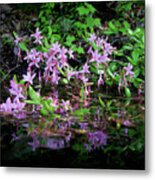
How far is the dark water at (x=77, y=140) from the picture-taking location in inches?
73.7

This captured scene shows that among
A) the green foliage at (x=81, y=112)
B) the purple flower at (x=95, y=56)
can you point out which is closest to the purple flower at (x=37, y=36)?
the purple flower at (x=95, y=56)

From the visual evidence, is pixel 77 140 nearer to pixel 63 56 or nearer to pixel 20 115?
pixel 20 115

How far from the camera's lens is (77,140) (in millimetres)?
1894

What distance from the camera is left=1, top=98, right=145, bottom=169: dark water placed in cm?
187

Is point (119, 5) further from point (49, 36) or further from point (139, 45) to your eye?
point (49, 36)

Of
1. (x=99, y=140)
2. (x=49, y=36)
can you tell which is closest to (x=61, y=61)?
(x=49, y=36)

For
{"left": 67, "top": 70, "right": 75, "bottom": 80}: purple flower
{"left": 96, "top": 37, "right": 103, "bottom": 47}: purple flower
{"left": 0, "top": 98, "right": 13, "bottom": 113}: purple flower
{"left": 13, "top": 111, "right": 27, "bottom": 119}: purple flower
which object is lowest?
{"left": 13, "top": 111, "right": 27, "bottom": 119}: purple flower

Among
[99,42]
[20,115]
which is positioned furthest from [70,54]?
[20,115]

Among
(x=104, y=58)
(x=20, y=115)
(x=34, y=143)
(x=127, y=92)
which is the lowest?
(x=34, y=143)

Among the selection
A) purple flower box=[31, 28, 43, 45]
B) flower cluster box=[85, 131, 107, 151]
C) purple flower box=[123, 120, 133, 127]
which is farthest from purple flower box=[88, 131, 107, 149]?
purple flower box=[31, 28, 43, 45]

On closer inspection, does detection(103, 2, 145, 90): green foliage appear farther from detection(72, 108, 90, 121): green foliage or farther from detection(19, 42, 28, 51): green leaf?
detection(19, 42, 28, 51): green leaf

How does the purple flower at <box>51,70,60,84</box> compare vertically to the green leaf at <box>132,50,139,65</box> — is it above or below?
below

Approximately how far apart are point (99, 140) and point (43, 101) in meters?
0.30

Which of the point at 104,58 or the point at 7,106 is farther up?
the point at 104,58
